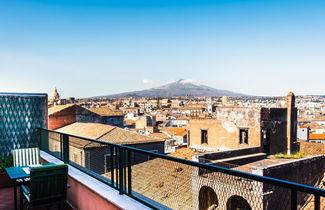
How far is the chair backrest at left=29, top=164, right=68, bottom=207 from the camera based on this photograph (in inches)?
151

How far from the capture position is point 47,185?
157 inches

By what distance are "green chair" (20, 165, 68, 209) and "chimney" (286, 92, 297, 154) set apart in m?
26.9

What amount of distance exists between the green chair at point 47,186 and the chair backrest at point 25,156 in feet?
7.55

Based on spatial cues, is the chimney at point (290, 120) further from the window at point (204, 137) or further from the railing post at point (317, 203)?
the railing post at point (317, 203)

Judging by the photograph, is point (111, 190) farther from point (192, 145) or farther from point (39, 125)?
point (192, 145)

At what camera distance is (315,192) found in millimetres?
1735

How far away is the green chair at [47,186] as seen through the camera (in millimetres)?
3836

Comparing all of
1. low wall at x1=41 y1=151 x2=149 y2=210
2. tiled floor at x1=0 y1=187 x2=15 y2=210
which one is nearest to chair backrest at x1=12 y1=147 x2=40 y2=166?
tiled floor at x1=0 y1=187 x2=15 y2=210

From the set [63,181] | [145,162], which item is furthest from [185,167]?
[63,181]

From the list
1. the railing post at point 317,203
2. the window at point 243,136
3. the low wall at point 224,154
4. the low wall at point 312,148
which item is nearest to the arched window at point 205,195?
the railing post at point 317,203

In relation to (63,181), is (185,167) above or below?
above

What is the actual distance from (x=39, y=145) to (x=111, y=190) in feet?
16.9

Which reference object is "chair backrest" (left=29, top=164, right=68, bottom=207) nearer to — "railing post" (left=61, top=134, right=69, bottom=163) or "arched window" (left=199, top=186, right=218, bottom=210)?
"railing post" (left=61, top=134, right=69, bottom=163)

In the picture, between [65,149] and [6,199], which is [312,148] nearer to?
[65,149]
